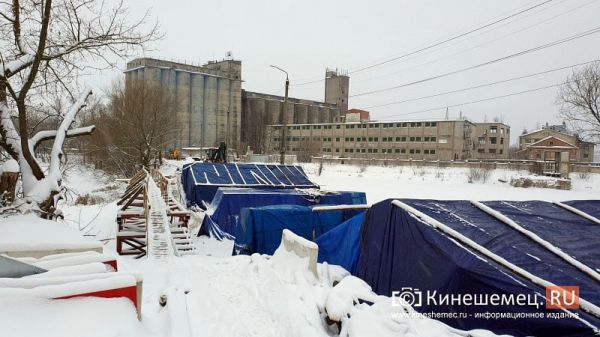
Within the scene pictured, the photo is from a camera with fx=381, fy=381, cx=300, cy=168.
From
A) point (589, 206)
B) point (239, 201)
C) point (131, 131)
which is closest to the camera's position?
point (589, 206)

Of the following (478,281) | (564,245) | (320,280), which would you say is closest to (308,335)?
(320,280)

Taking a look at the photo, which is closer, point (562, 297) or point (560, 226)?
point (562, 297)

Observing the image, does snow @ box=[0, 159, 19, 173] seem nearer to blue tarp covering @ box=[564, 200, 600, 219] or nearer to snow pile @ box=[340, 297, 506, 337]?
snow pile @ box=[340, 297, 506, 337]

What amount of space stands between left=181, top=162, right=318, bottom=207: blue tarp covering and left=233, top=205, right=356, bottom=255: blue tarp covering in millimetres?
10557

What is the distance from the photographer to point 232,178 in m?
21.3

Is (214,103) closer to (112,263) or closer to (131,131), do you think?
(131,131)

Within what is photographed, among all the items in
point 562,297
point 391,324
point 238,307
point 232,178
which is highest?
point 232,178


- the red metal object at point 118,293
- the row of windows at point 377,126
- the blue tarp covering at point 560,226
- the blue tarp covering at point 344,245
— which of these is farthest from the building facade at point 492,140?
the red metal object at point 118,293

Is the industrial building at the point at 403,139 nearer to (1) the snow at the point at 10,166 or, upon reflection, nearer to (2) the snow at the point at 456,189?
(2) the snow at the point at 456,189

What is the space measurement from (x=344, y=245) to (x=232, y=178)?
1468 cm

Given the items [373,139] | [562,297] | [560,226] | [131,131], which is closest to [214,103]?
[373,139]

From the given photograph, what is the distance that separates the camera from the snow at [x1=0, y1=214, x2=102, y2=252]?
4735 mm

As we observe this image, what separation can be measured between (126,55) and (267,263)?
22.0ft

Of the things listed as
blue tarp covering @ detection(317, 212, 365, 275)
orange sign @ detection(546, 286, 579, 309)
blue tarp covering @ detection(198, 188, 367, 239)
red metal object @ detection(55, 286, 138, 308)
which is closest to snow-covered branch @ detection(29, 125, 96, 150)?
blue tarp covering @ detection(198, 188, 367, 239)
